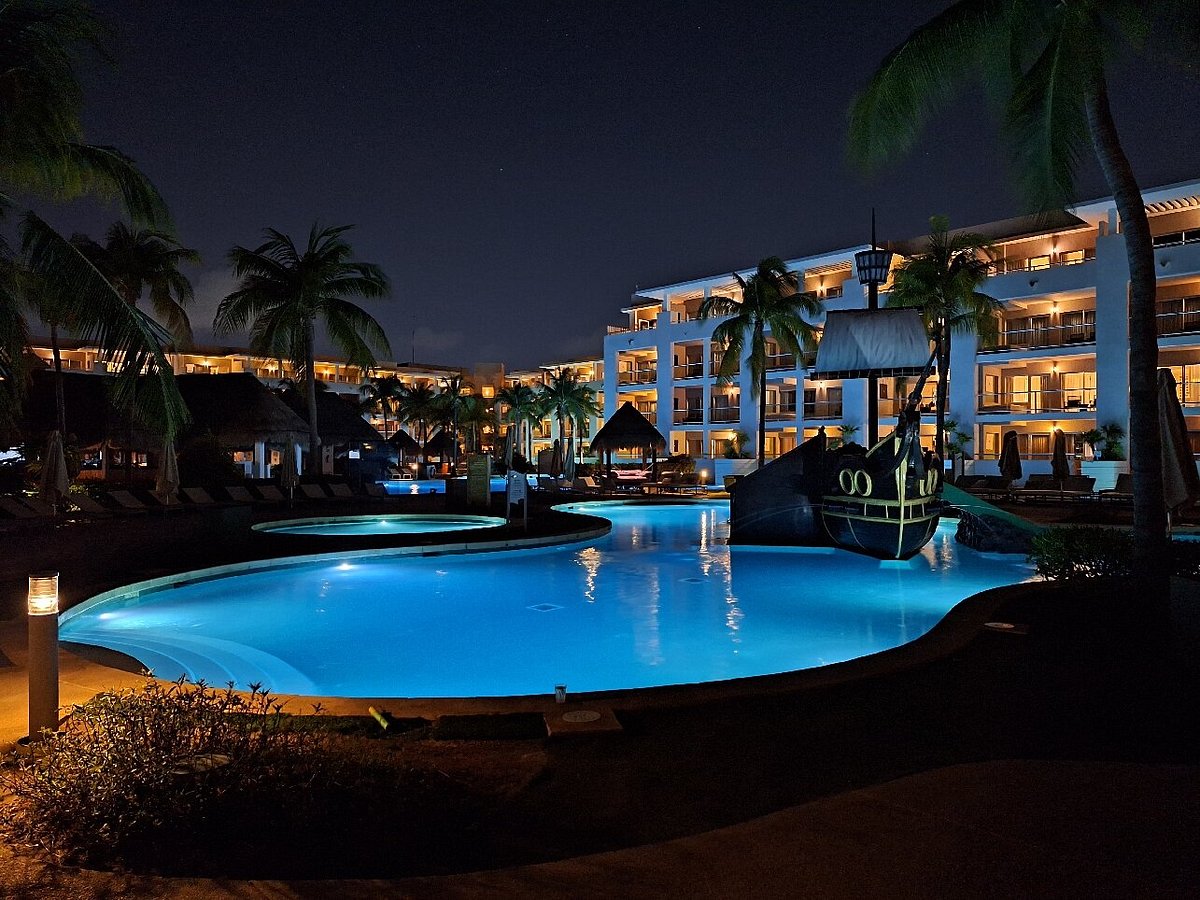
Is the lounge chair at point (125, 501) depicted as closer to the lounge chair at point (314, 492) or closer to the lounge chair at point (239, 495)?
the lounge chair at point (239, 495)

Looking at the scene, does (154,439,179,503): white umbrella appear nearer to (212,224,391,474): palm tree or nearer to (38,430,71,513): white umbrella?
(38,430,71,513): white umbrella

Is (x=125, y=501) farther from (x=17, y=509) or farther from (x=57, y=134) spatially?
(x=57, y=134)

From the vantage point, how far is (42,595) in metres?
4.21

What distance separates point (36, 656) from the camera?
4242 millimetres

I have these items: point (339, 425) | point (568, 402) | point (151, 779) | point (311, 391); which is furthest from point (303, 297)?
point (568, 402)

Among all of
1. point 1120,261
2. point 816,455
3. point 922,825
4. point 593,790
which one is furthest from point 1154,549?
point 1120,261

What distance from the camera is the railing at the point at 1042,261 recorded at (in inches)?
1356

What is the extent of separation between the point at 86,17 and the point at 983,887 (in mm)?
11395

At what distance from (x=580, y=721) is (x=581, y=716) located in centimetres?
10

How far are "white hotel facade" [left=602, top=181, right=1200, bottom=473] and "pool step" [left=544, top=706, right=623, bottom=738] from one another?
99.3 ft

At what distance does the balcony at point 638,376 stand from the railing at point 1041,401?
2048 centimetres

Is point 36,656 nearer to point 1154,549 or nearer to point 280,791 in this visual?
point 280,791

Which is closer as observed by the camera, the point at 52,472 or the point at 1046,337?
the point at 52,472

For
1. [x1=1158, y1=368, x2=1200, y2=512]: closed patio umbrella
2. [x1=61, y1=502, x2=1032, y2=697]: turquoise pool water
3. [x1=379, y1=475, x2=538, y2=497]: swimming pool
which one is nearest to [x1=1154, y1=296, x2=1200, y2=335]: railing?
[x1=61, y1=502, x2=1032, y2=697]: turquoise pool water
